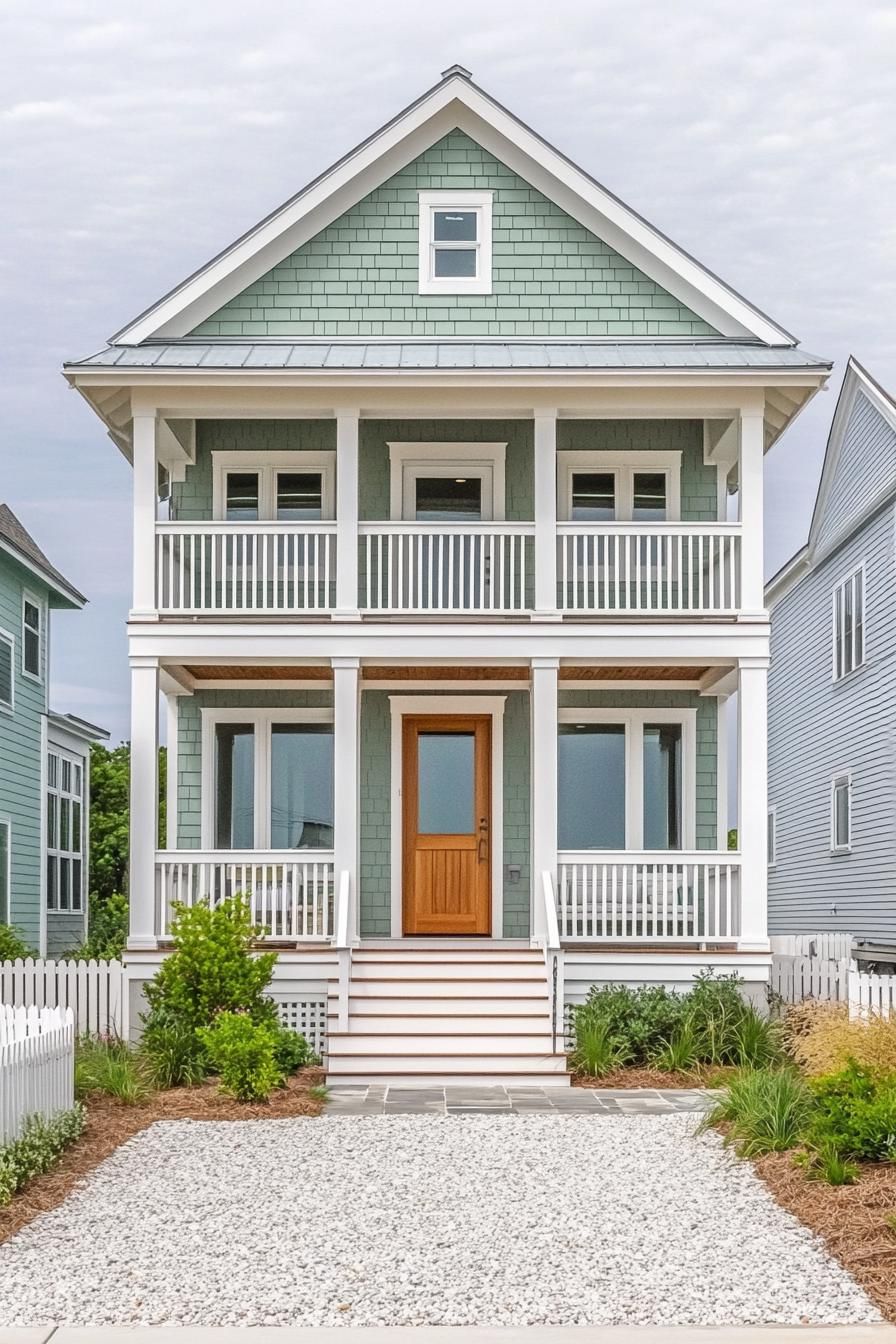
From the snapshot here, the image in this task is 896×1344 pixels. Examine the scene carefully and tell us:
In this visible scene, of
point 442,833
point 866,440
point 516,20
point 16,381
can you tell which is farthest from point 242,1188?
point 16,381

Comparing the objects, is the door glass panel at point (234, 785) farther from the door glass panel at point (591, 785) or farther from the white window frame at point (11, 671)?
the white window frame at point (11, 671)

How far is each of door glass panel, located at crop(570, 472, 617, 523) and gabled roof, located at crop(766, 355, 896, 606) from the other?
4.36 m

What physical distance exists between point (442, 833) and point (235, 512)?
4201 mm

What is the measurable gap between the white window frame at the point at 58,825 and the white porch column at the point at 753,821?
12479mm

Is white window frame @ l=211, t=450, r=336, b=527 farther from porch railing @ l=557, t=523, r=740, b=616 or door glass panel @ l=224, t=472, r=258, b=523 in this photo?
porch railing @ l=557, t=523, r=740, b=616

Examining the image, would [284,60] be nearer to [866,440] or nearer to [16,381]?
[866,440]

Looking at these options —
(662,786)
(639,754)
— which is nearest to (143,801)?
(639,754)

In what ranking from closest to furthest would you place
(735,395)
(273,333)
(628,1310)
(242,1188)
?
A: (628,1310)
(242,1188)
(735,395)
(273,333)

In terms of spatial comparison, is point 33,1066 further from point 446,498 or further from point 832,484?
point 832,484

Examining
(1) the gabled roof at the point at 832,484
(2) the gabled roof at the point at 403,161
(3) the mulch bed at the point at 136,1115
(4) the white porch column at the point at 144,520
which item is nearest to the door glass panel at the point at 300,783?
(4) the white porch column at the point at 144,520

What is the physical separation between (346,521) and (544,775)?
3.12m

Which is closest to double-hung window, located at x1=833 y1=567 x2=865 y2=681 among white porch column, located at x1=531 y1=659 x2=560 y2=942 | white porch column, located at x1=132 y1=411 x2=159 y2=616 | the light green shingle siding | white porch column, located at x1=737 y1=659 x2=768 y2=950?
the light green shingle siding

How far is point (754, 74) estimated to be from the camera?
79.8 ft

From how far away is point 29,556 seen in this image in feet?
73.0
